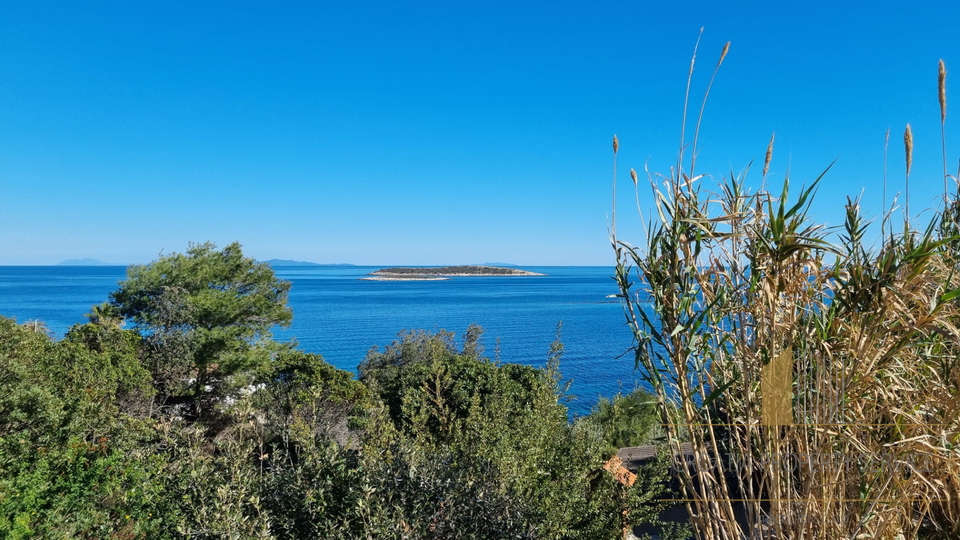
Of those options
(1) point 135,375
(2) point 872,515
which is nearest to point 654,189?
(2) point 872,515

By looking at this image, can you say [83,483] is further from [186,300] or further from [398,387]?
[186,300]

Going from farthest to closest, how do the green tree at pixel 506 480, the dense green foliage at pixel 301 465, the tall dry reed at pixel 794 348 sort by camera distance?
the green tree at pixel 506 480
the dense green foliage at pixel 301 465
the tall dry reed at pixel 794 348

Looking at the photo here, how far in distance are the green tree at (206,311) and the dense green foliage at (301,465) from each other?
3.26 meters

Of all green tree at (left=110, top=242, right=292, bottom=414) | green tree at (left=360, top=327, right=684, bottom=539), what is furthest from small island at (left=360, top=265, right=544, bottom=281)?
green tree at (left=360, top=327, right=684, bottom=539)

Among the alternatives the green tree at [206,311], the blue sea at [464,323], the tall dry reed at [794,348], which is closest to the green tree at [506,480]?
the tall dry reed at [794,348]

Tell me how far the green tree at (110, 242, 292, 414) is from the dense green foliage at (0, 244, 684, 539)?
326 cm

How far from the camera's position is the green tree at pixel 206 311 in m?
17.1

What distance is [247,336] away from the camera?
1928 centimetres

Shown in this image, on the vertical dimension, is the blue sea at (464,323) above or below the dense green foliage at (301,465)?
below

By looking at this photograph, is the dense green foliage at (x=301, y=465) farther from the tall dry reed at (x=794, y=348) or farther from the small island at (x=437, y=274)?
the small island at (x=437, y=274)

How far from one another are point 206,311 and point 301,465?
56.8 feet

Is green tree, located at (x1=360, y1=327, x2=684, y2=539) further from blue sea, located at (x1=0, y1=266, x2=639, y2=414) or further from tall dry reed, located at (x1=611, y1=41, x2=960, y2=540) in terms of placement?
blue sea, located at (x1=0, y1=266, x2=639, y2=414)

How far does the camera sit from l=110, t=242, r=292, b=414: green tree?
56.2 ft

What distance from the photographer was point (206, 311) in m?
18.5
